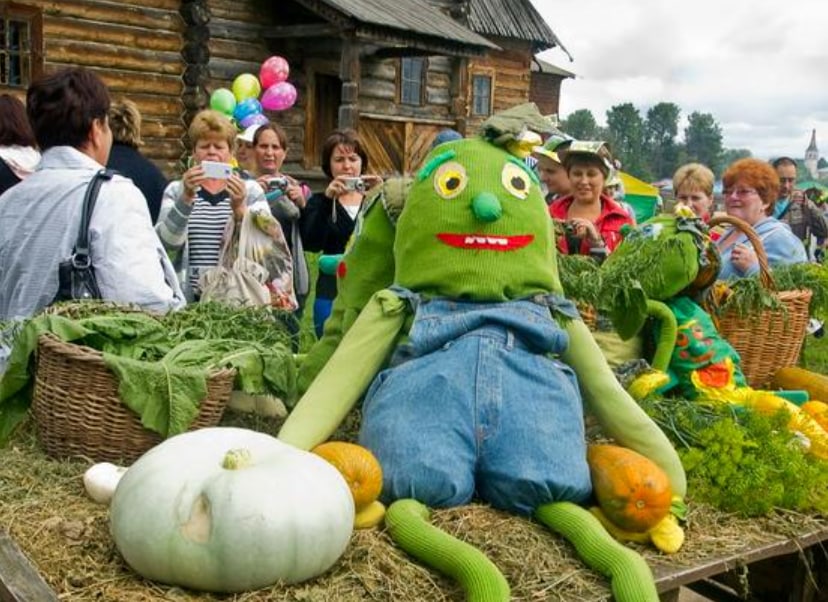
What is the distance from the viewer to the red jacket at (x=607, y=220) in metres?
4.02

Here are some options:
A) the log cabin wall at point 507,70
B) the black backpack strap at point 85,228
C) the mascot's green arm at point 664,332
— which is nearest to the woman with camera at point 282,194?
the black backpack strap at point 85,228

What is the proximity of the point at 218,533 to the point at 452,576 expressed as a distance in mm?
505

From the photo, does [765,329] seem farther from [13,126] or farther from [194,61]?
[194,61]

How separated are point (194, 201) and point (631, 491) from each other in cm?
255

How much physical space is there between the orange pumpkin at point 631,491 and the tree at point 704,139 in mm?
91070

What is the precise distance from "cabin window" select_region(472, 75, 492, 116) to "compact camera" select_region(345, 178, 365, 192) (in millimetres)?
18345

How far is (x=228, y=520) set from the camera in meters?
1.88

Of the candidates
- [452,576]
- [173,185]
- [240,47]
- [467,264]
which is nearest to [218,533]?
[452,576]

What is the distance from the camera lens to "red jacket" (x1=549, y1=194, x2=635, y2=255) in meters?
4.02

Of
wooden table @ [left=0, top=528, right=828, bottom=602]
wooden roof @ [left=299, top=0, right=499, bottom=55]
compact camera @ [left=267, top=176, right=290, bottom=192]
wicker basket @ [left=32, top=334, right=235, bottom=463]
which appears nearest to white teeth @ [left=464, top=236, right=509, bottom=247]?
wicker basket @ [left=32, top=334, right=235, bottom=463]

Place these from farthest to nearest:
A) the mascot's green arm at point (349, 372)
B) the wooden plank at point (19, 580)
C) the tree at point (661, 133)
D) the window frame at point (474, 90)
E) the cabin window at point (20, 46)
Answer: the tree at point (661, 133), the window frame at point (474, 90), the cabin window at point (20, 46), the mascot's green arm at point (349, 372), the wooden plank at point (19, 580)

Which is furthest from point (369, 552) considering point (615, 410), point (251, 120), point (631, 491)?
point (251, 120)

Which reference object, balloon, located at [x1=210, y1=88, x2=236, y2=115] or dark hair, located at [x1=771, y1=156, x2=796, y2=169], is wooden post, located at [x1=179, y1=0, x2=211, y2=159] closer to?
balloon, located at [x1=210, y1=88, x2=236, y2=115]

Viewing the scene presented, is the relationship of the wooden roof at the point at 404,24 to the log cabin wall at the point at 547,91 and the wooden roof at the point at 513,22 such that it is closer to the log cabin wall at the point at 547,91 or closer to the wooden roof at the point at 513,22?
the wooden roof at the point at 513,22
